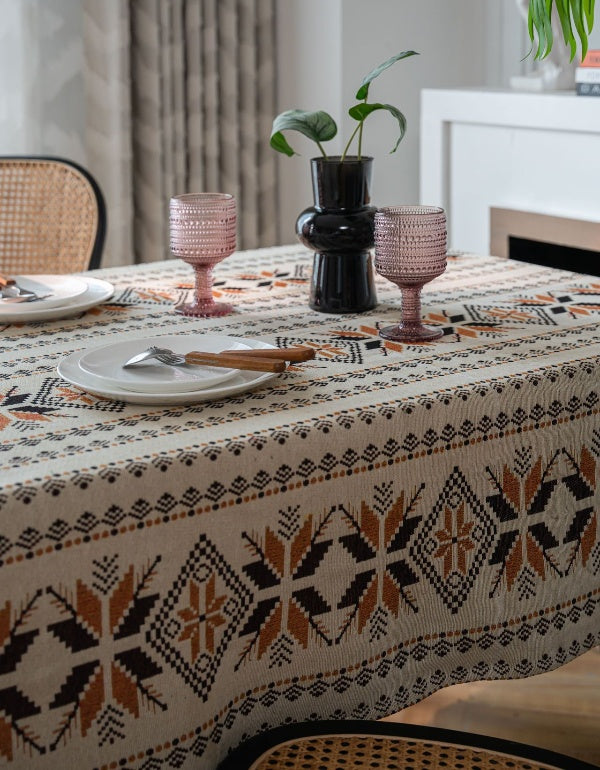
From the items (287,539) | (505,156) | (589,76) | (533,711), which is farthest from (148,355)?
Result: (505,156)

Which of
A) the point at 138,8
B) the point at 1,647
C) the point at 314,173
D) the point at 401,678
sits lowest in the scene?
the point at 401,678

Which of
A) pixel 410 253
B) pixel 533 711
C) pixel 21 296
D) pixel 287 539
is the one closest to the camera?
pixel 287 539

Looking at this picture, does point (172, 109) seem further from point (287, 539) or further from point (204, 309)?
point (287, 539)

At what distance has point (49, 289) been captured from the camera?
1.65 meters

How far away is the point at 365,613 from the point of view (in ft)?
3.58

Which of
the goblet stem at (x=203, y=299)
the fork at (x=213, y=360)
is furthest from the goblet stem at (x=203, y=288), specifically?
the fork at (x=213, y=360)

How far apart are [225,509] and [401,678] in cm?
30

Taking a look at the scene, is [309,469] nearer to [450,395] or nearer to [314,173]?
[450,395]

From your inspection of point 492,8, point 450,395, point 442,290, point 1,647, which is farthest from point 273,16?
point 1,647

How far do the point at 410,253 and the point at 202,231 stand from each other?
12.8 inches

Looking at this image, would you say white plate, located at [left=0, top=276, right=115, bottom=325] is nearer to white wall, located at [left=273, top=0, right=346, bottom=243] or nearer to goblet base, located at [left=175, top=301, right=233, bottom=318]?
goblet base, located at [left=175, top=301, right=233, bottom=318]

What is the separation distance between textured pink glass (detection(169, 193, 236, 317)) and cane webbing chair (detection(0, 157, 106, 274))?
972mm

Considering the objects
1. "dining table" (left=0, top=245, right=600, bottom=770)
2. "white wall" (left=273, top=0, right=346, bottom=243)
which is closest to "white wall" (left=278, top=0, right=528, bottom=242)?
"white wall" (left=273, top=0, right=346, bottom=243)

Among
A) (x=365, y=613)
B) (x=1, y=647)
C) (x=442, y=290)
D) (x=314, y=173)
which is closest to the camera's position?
(x=1, y=647)
